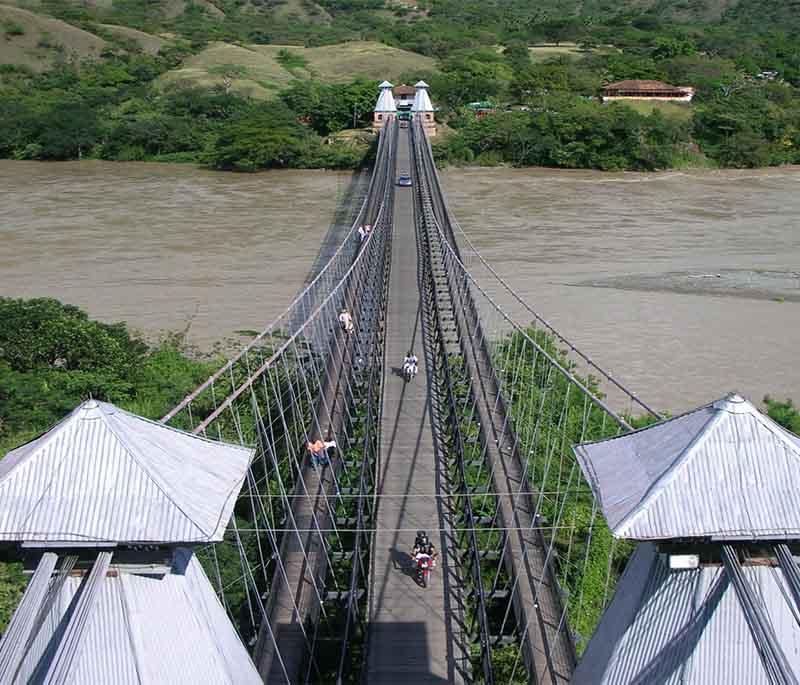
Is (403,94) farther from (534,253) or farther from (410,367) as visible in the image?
(410,367)

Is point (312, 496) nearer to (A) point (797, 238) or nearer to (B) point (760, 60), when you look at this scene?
(A) point (797, 238)

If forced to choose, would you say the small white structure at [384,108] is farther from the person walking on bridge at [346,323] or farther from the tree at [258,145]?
the person walking on bridge at [346,323]

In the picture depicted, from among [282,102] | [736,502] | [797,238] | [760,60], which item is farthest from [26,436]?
[760,60]

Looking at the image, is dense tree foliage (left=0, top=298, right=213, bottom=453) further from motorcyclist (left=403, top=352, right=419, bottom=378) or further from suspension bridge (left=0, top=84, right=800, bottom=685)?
motorcyclist (left=403, top=352, right=419, bottom=378)

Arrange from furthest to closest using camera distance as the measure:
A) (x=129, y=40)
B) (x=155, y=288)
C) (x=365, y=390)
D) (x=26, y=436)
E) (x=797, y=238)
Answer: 1. (x=129, y=40)
2. (x=797, y=238)
3. (x=155, y=288)
4. (x=365, y=390)
5. (x=26, y=436)

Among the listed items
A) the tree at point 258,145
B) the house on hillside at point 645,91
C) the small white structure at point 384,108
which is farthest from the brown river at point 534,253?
the house on hillside at point 645,91

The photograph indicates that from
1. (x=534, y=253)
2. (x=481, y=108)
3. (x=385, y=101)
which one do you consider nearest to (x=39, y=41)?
(x=385, y=101)

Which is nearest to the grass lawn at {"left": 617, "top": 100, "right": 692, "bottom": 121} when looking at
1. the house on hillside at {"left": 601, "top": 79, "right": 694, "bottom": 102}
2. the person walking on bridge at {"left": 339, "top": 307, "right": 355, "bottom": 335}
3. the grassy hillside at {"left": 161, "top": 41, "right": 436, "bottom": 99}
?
the house on hillside at {"left": 601, "top": 79, "right": 694, "bottom": 102}
